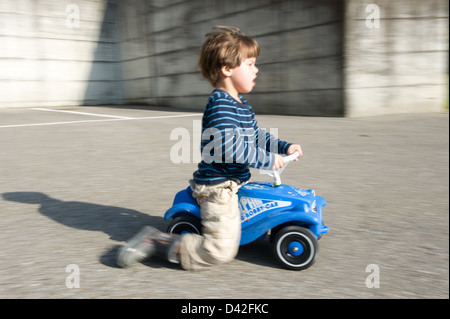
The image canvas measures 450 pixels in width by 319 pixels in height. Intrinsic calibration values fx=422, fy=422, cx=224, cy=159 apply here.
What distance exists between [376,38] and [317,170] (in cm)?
493

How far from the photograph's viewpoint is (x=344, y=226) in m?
2.72

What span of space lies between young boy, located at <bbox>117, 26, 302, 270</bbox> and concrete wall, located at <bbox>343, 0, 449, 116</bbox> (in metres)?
6.26

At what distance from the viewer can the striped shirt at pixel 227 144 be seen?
2.13 metres

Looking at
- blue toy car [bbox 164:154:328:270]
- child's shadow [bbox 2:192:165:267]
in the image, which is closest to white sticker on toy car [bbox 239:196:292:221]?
blue toy car [bbox 164:154:328:270]

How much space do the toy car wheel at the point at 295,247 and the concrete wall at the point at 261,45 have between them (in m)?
6.44

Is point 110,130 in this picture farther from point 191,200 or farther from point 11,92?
point 11,92

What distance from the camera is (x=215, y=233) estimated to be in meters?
2.15

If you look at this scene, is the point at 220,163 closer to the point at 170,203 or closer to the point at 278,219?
the point at 278,219

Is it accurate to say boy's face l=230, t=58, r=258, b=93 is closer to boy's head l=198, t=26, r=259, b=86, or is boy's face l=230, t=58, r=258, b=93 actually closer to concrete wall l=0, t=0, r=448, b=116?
boy's head l=198, t=26, r=259, b=86

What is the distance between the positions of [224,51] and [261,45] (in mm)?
7776

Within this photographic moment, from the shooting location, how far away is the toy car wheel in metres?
2.14

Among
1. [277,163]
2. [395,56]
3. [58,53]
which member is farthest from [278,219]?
[58,53]

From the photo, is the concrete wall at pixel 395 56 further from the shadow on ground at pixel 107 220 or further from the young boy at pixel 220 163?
the young boy at pixel 220 163
